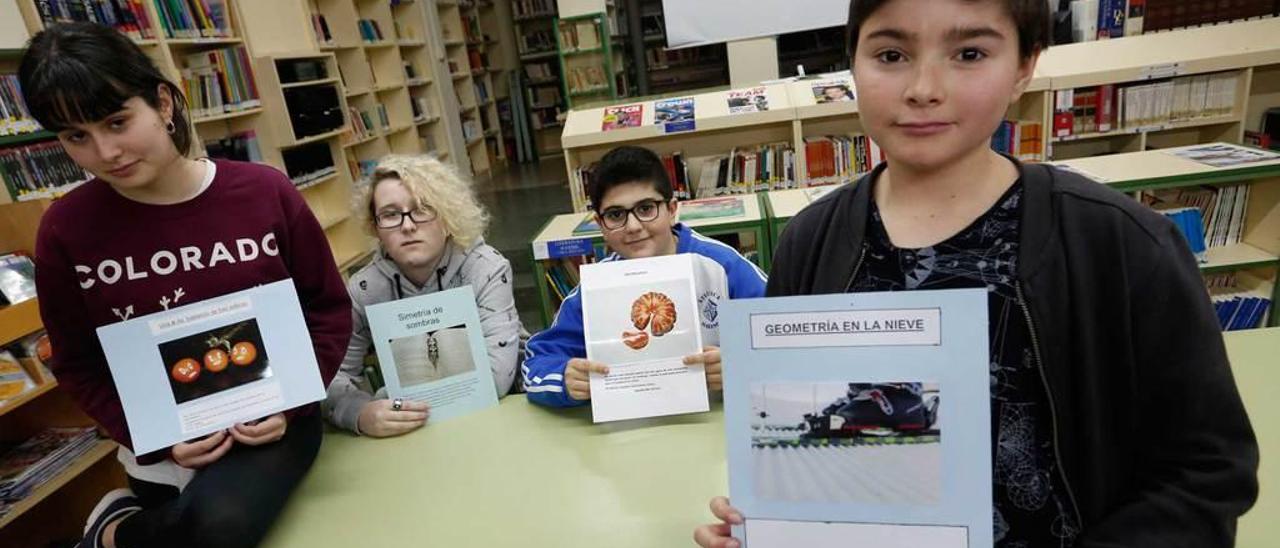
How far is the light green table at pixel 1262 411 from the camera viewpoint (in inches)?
34.7

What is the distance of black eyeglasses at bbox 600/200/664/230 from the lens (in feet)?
5.45

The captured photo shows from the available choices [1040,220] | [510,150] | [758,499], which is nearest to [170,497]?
[758,499]

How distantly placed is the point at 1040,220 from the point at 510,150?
379 inches

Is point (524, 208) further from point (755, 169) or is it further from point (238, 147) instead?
point (755, 169)

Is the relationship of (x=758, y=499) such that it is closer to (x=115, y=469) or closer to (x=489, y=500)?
(x=489, y=500)

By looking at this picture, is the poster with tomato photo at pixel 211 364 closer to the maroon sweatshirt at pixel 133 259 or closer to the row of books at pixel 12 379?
the maroon sweatshirt at pixel 133 259

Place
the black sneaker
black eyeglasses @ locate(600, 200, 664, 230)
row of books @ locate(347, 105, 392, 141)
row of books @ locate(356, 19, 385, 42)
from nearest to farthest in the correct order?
the black sneaker
black eyeglasses @ locate(600, 200, 664, 230)
row of books @ locate(347, 105, 392, 141)
row of books @ locate(356, 19, 385, 42)

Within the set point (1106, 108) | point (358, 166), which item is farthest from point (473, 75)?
point (1106, 108)

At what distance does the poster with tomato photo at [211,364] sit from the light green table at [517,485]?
0.21m

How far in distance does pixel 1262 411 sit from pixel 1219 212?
6.64 feet

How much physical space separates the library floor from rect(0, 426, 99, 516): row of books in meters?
1.86

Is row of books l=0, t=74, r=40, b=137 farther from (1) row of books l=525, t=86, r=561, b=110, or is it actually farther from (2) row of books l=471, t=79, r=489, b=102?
(1) row of books l=525, t=86, r=561, b=110

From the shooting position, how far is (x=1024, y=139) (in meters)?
3.40

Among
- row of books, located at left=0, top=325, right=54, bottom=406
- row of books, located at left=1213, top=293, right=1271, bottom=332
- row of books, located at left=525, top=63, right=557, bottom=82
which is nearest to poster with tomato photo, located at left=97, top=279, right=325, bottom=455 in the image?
row of books, located at left=0, top=325, right=54, bottom=406
